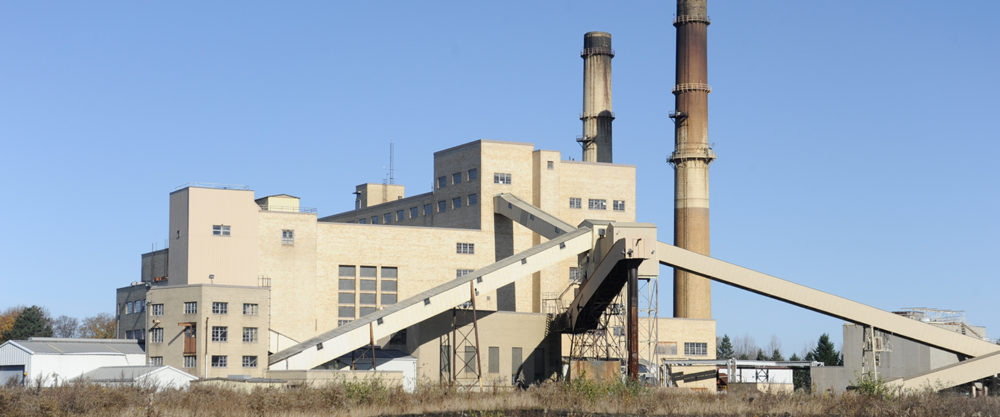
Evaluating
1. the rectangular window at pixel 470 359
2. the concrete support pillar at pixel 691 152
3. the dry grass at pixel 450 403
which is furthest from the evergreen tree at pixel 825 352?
the dry grass at pixel 450 403

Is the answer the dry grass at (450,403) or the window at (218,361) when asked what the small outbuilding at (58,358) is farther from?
the dry grass at (450,403)

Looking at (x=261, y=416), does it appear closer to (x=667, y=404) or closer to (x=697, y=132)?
(x=667, y=404)

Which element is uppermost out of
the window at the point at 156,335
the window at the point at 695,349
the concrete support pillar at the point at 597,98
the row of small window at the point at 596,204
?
the concrete support pillar at the point at 597,98

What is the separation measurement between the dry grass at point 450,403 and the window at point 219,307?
73.4 ft

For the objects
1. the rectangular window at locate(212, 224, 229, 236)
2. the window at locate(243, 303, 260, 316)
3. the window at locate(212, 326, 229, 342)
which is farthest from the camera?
the rectangular window at locate(212, 224, 229, 236)

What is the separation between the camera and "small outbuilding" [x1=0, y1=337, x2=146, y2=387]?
50406 mm

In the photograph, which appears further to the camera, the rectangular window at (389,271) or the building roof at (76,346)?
the rectangular window at (389,271)

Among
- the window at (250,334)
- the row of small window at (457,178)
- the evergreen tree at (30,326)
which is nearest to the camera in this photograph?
the window at (250,334)

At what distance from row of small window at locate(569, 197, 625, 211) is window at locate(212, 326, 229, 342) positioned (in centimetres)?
2315

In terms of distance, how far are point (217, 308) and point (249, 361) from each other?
288 centimetres

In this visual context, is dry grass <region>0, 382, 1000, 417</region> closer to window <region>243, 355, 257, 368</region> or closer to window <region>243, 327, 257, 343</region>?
window <region>243, 355, 257, 368</region>

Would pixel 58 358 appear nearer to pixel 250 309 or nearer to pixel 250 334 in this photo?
pixel 250 334

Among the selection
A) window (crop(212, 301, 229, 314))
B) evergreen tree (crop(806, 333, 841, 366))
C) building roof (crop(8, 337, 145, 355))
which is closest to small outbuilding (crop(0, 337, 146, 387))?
building roof (crop(8, 337, 145, 355))

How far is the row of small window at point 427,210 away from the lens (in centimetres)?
6750
